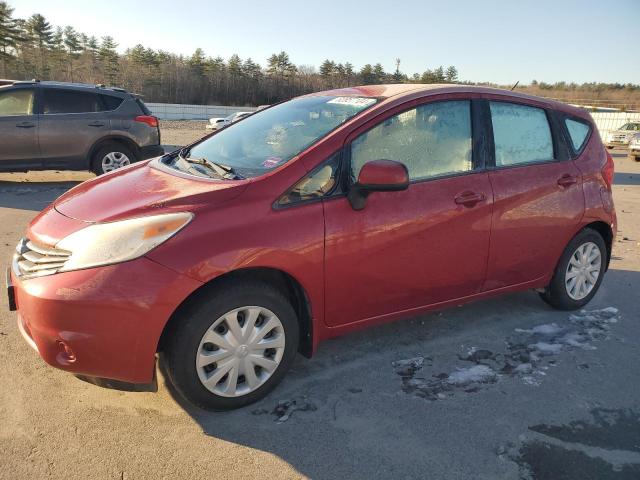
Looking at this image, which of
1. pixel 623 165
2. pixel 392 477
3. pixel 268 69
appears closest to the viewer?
pixel 392 477

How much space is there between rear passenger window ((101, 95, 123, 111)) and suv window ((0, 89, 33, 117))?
45.4 inches

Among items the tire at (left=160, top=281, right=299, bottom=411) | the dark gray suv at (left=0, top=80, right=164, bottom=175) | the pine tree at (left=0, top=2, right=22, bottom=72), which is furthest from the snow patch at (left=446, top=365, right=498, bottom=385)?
the pine tree at (left=0, top=2, right=22, bottom=72)

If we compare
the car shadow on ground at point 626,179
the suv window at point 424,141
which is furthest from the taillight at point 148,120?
the car shadow on ground at point 626,179

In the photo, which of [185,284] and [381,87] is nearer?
[185,284]

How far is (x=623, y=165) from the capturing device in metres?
19.1

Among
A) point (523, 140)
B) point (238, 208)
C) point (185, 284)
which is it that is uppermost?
point (523, 140)

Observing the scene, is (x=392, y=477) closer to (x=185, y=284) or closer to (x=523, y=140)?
(x=185, y=284)

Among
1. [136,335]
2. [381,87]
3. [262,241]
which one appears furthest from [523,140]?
[136,335]

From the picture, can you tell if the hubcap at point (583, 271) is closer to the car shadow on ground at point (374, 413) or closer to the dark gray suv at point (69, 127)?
the car shadow on ground at point (374, 413)

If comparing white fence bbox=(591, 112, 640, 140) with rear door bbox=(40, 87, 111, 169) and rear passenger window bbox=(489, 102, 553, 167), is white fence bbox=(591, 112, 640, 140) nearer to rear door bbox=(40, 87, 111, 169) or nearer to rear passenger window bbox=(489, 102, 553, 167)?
rear door bbox=(40, 87, 111, 169)

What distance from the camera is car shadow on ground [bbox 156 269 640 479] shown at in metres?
2.46

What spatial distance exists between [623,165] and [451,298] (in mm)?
18835

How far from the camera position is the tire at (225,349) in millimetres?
2555

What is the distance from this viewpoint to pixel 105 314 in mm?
2391
